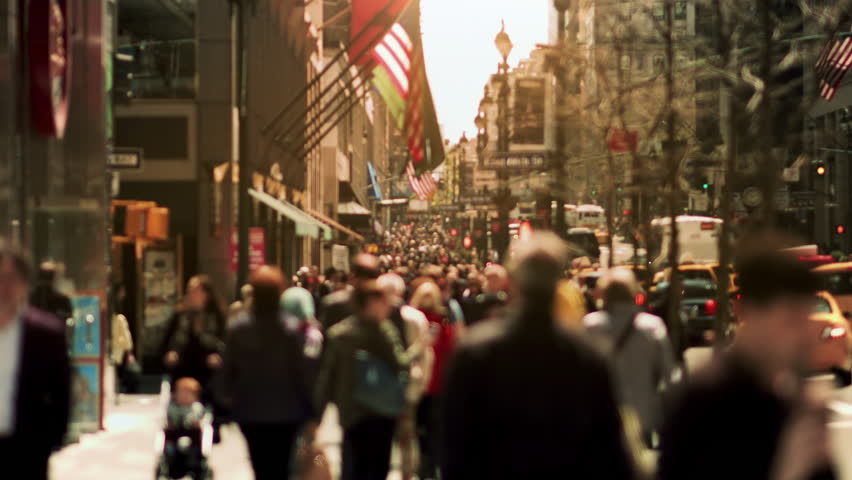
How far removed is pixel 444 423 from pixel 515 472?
10.9 inches

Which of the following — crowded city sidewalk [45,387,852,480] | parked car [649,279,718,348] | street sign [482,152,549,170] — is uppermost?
street sign [482,152,549,170]

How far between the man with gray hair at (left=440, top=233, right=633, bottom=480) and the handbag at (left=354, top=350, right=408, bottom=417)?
4855mm

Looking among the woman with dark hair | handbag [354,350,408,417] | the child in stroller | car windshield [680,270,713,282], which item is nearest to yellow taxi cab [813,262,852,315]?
car windshield [680,270,713,282]

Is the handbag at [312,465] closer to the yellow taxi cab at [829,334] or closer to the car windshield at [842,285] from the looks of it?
the yellow taxi cab at [829,334]

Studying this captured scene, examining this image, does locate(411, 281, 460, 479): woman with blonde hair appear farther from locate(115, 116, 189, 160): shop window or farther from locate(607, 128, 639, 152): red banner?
locate(607, 128, 639, 152): red banner

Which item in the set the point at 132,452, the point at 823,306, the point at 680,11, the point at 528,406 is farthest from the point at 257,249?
the point at 680,11

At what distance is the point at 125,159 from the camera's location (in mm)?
21250

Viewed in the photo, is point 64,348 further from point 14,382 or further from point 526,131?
point 526,131

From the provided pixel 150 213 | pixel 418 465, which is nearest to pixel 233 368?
pixel 418 465

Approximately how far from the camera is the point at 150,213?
26031mm

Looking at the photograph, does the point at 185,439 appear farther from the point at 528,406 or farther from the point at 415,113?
the point at 415,113

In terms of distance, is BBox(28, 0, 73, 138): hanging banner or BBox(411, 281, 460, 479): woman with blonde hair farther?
BBox(28, 0, 73, 138): hanging banner

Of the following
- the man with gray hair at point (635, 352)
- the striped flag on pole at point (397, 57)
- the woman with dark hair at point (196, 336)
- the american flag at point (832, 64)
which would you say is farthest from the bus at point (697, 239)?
the man with gray hair at point (635, 352)

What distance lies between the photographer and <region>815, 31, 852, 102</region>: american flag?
3397 cm
